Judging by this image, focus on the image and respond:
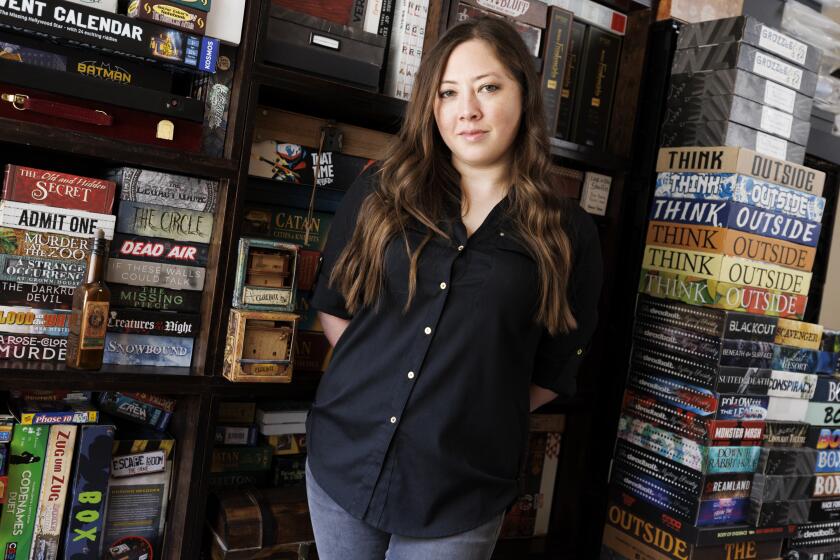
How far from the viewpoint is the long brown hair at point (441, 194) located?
4.54 ft

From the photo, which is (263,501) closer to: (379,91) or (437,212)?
(437,212)

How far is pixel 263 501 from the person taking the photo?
5.71 ft

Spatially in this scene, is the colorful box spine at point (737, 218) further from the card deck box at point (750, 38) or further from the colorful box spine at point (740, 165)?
the card deck box at point (750, 38)

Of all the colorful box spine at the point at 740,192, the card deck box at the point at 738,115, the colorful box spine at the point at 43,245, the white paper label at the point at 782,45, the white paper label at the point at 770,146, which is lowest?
the colorful box spine at the point at 43,245

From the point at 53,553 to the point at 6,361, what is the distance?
433 millimetres

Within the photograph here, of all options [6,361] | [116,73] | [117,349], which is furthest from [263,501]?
[116,73]

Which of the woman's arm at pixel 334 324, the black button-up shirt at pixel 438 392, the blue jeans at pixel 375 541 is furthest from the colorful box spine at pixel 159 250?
the blue jeans at pixel 375 541

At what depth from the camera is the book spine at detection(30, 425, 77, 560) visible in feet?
5.04

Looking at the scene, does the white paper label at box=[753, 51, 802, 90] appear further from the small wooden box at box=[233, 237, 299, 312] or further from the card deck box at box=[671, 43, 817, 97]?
the small wooden box at box=[233, 237, 299, 312]

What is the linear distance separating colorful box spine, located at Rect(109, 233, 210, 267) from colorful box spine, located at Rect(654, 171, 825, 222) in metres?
1.32

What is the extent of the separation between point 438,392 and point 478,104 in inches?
21.6

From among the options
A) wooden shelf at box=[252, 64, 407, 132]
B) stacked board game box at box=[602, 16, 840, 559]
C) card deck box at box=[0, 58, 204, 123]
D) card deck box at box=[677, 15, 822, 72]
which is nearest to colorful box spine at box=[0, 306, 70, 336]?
card deck box at box=[0, 58, 204, 123]

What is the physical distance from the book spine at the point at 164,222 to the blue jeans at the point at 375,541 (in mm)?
626

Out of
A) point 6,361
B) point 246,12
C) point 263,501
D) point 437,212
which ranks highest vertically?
point 246,12
